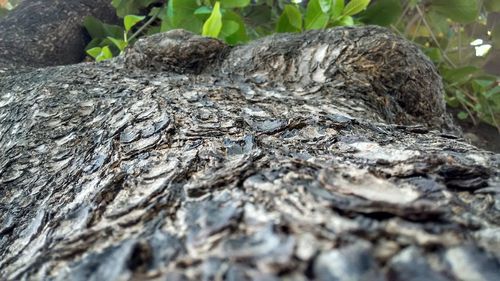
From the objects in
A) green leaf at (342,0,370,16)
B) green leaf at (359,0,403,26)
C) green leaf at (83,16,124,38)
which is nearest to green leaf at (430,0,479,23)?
green leaf at (359,0,403,26)

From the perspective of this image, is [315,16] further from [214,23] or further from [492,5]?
[492,5]

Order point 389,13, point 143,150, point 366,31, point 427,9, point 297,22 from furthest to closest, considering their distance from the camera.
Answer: point 427,9 → point 389,13 → point 297,22 → point 366,31 → point 143,150

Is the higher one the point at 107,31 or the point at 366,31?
the point at 366,31

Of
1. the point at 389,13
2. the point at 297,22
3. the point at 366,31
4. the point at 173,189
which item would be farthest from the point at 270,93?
the point at 389,13

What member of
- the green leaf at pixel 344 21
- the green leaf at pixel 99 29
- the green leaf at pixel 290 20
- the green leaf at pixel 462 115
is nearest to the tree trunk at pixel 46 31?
the green leaf at pixel 99 29

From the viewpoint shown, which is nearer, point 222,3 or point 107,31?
point 222,3

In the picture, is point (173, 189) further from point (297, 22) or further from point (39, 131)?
point (297, 22)

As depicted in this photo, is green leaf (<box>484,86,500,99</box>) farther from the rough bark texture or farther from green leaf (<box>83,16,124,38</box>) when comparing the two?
green leaf (<box>83,16,124,38</box>)
